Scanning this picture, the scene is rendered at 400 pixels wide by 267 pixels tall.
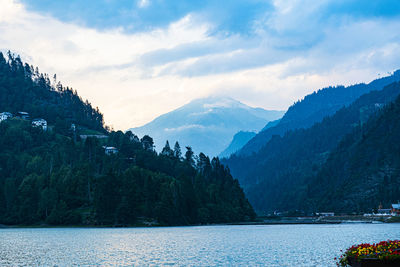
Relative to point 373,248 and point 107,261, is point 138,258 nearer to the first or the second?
point 107,261

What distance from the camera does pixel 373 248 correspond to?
4441 cm

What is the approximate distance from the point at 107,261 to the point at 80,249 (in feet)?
85.2

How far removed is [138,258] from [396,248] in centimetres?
5327

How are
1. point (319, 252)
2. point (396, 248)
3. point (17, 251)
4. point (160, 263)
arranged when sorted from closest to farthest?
point (396, 248) → point (160, 263) → point (319, 252) → point (17, 251)

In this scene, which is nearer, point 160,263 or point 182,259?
point 160,263

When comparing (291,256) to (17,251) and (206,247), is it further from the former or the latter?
(17,251)

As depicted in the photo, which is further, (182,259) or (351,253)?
(182,259)

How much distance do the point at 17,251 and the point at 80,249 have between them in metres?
12.7

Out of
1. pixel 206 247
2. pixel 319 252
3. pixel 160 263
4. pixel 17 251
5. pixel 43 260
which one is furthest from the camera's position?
pixel 206 247

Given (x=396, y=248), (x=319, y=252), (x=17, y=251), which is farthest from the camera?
(x=17, y=251)

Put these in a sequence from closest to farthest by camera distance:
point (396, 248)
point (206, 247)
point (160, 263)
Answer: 1. point (396, 248)
2. point (160, 263)
3. point (206, 247)

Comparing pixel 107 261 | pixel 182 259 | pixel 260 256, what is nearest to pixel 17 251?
pixel 107 261

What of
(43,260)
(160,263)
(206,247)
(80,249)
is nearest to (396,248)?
(160,263)

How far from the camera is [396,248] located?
44.3 metres
